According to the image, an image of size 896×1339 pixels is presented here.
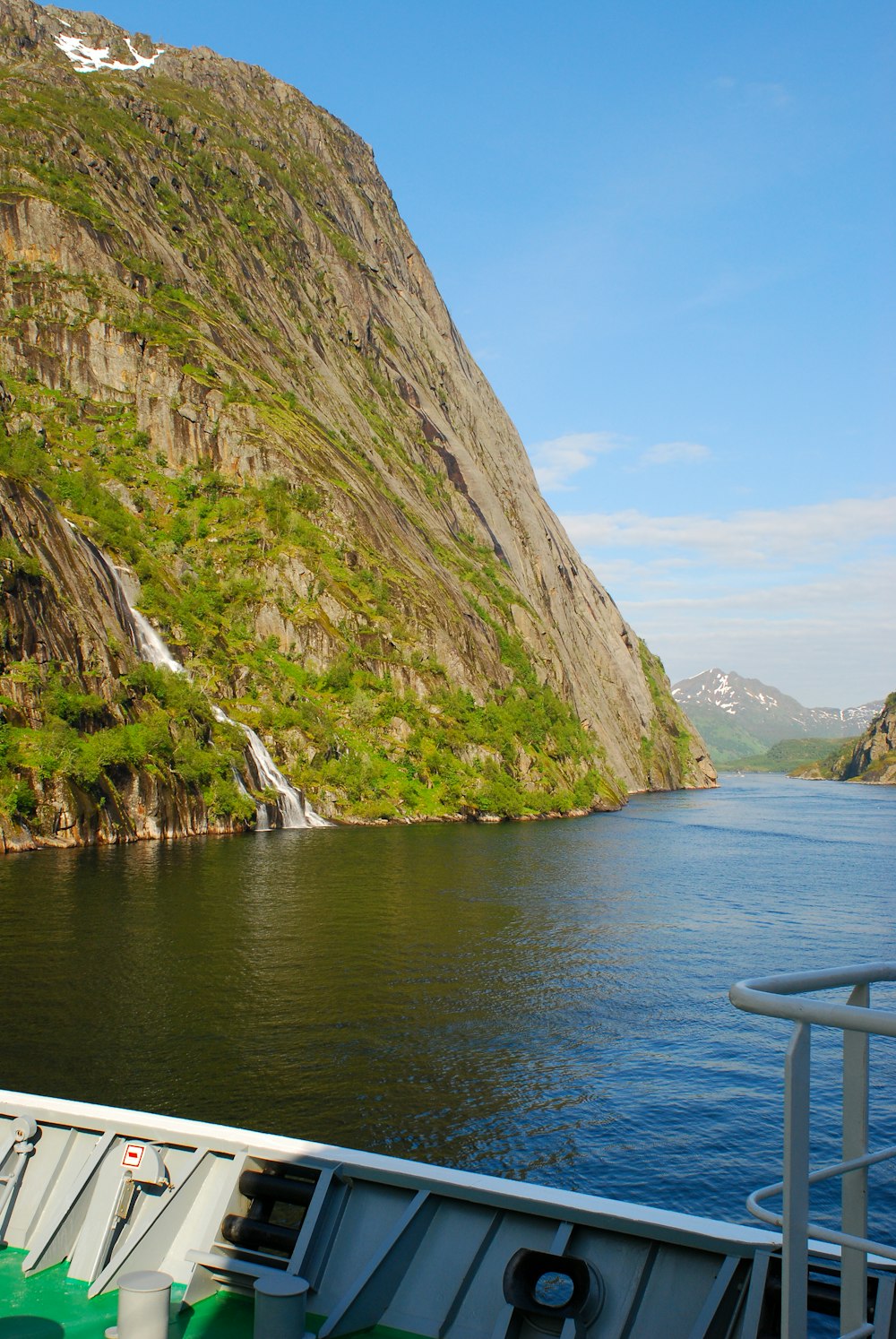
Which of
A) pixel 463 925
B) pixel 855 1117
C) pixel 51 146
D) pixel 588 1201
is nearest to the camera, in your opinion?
pixel 855 1117

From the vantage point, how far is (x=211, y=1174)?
334 inches

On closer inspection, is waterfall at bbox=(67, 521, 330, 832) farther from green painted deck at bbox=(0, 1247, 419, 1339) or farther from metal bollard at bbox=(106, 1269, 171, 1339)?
metal bollard at bbox=(106, 1269, 171, 1339)

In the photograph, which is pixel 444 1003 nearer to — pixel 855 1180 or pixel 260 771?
pixel 855 1180

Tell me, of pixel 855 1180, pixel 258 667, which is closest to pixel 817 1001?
pixel 855 1180

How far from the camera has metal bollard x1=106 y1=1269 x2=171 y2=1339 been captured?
23.2 feet

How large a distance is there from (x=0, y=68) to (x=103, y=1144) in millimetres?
147469

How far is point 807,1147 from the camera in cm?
438

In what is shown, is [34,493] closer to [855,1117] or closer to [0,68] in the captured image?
[855,1117]

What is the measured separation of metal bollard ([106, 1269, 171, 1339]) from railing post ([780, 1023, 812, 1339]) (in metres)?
4.58

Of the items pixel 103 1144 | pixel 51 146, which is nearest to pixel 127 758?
pixel 103 1144

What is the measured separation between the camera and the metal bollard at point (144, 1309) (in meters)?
7.07

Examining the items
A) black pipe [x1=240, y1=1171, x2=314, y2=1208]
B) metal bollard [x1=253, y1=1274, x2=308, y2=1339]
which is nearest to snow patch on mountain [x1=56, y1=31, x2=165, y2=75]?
black pipe [x1=240, y1=1171, x2=314, y2=1208]

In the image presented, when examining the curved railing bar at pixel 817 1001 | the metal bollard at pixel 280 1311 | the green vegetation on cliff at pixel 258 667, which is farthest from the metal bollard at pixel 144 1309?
the green vegetation on cliff at pixel 258 667

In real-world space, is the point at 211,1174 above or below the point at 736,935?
above
